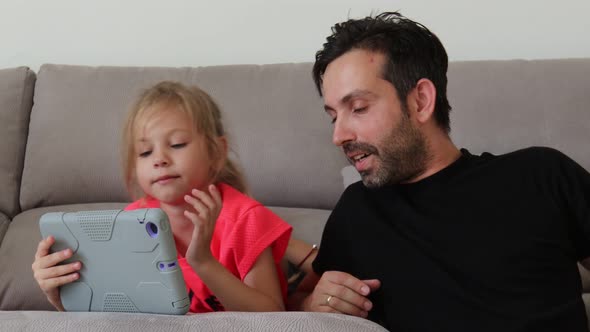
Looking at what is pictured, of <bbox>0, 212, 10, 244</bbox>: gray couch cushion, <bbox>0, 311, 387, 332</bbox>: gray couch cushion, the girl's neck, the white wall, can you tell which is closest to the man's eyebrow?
the girl's neck

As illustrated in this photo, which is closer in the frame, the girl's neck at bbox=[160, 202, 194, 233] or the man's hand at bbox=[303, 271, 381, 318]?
the man's hand at bbox=[303, 271, 381, 318]

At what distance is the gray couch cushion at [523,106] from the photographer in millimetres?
1765

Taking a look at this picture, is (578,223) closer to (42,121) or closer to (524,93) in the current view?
(524,93)

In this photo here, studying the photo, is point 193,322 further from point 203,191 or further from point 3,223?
point 3,223

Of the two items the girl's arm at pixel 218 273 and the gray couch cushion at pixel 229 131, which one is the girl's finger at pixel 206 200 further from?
the gray couch cushion at pixel 229 131

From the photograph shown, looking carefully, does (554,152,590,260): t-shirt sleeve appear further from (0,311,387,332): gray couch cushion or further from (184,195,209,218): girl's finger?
(184,195,209,218): girl's finger

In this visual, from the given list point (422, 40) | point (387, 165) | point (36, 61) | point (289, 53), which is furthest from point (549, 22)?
point (36, 61)

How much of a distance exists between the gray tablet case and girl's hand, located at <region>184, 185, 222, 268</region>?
8 cm

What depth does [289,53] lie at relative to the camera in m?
2.33

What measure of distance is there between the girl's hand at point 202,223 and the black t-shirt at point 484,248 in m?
0.28

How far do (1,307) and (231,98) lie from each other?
761 mm

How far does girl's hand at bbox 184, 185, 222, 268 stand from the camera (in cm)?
120

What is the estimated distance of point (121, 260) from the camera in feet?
3.81

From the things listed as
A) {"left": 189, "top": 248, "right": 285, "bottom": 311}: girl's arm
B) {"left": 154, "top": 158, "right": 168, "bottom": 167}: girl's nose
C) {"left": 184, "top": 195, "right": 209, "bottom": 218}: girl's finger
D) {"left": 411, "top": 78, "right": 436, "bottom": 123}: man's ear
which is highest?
{"left": 411, "top": 78, "right": 436, "bottom": 123}: man's ear
